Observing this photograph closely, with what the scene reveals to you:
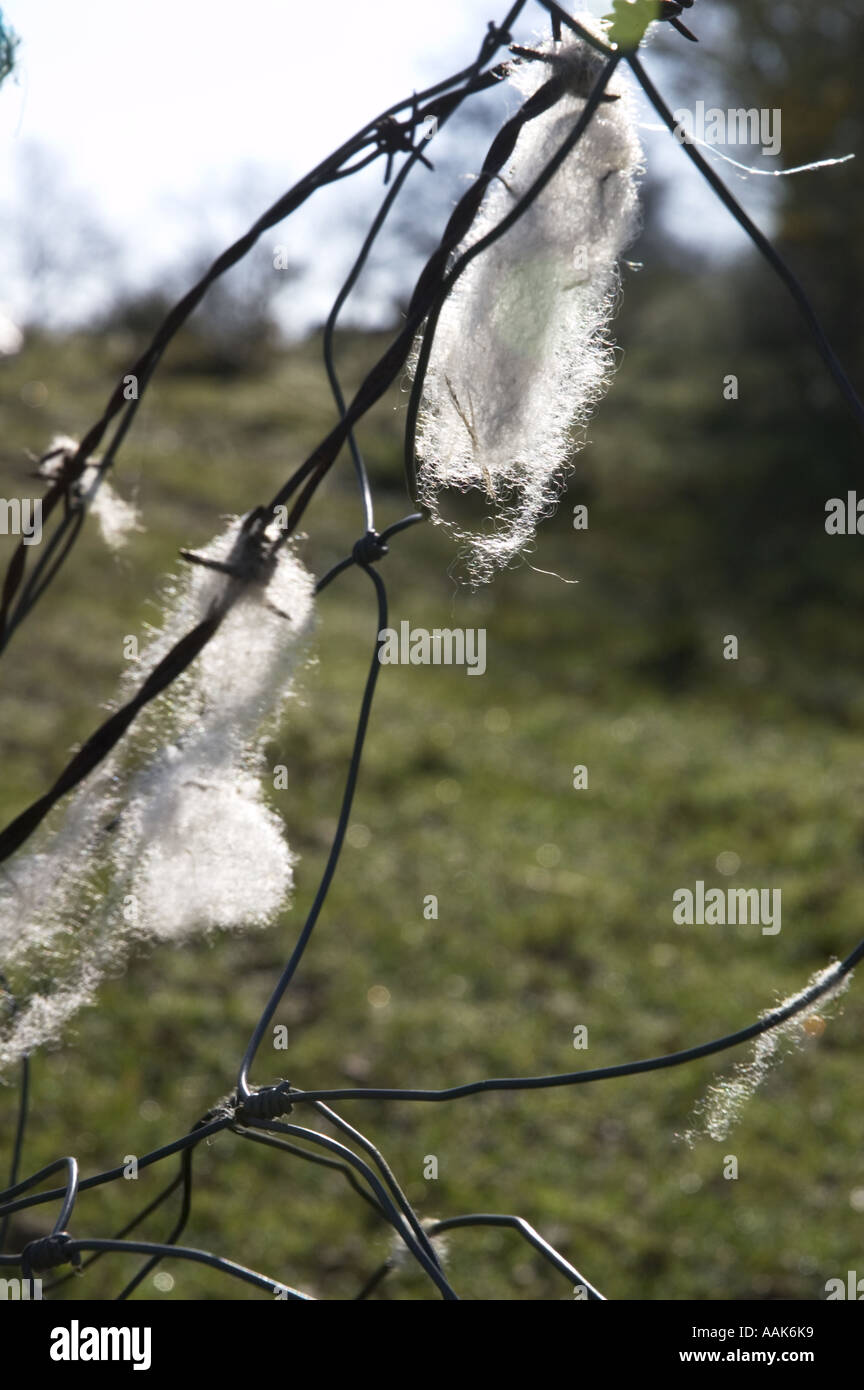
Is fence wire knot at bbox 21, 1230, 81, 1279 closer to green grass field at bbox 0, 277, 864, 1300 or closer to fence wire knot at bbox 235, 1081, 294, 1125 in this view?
fence wire knot at bbox 235, 1081, 294, 1125

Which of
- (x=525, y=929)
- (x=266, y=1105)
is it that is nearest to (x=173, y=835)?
(x=266, y=1105)

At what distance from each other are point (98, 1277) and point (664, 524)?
8.21 m

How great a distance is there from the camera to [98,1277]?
2.40m

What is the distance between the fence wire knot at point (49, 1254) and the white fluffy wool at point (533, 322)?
0.54 metres

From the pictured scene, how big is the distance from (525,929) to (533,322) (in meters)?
3.37

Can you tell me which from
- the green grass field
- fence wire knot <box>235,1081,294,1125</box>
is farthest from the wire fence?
the green grass field

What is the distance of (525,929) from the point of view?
397 cm

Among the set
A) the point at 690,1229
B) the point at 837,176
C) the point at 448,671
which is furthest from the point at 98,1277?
the point at 837,176

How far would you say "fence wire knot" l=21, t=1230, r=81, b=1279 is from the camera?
759mm

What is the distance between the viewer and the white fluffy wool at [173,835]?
2.93 feet

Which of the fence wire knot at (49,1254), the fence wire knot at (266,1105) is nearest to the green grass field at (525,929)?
the fence wire knot at (266,1105)

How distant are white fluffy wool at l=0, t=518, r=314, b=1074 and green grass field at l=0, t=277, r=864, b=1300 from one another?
2.9 inches

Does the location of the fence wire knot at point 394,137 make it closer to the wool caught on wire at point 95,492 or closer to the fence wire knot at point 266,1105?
the wool caught on wire at point 95,492
